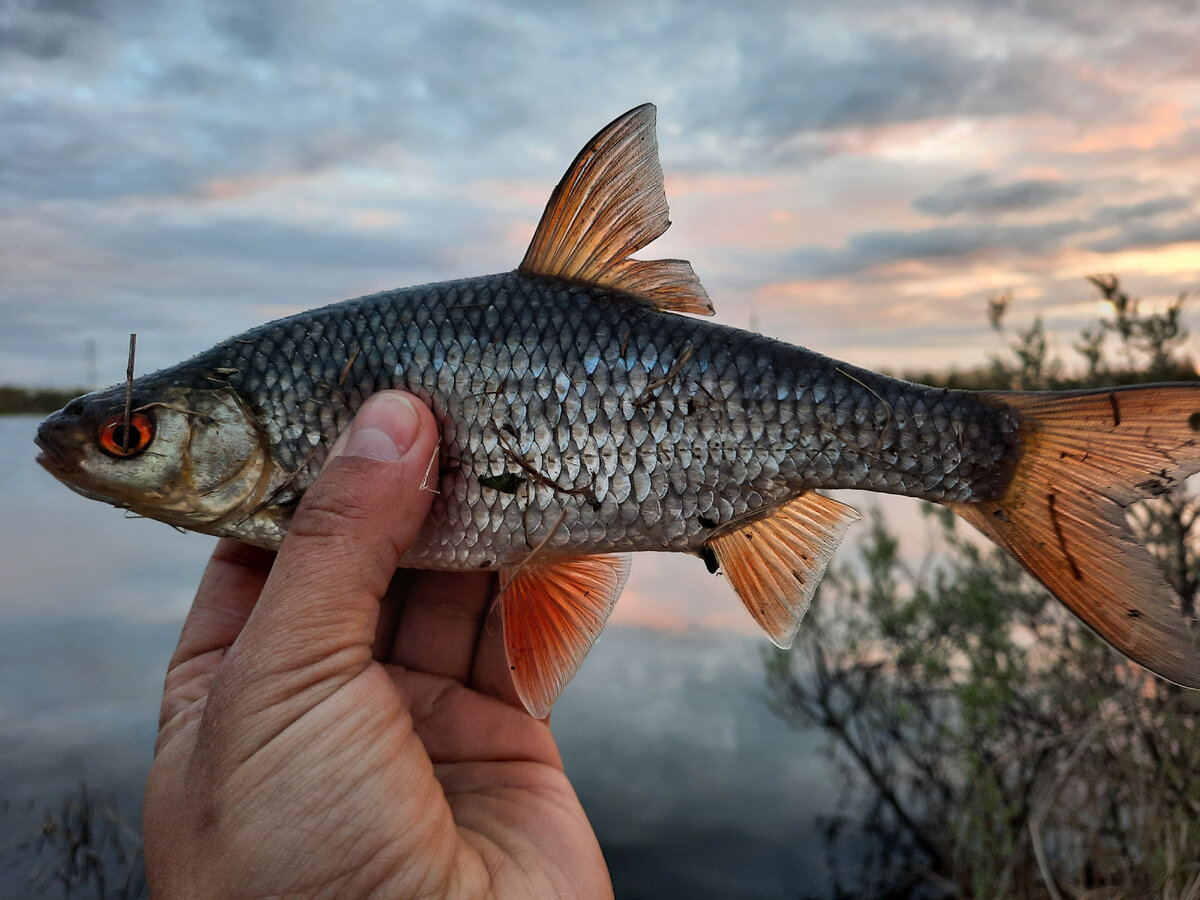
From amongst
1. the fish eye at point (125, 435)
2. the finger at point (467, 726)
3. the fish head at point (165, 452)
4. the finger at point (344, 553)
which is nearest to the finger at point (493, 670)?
the finger at point (467, 726)

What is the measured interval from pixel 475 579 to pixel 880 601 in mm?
3899

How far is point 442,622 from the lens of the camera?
312cm

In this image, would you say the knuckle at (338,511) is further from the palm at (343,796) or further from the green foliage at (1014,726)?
the green foliage at (1014,726)

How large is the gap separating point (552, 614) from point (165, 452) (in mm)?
1211

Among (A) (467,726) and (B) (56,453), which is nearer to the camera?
(B) (56,453)

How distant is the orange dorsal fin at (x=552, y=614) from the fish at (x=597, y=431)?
11 millimetres

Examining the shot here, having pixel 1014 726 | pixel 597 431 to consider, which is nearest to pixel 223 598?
pixel 597 431

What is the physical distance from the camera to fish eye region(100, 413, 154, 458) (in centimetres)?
224

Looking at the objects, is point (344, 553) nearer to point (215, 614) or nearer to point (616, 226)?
point (215, 614)

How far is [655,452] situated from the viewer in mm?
2201

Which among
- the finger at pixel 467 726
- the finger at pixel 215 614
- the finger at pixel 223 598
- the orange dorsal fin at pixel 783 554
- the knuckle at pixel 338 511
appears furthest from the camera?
the finger at pixel 467 726

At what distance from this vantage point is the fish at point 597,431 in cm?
219

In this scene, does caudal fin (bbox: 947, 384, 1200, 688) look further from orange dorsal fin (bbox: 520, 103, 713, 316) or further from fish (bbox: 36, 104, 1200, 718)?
orange dorsal fin (bbox: 520, 103, 713, 316)

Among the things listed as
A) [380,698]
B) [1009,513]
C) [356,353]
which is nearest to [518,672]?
[380,698]
